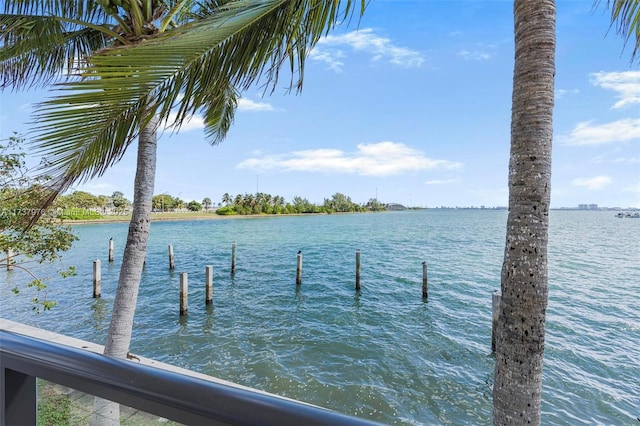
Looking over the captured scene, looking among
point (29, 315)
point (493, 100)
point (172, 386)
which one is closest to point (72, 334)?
point (29, 315)

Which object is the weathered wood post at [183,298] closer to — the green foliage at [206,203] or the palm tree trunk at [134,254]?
the palm tree trunk at [134,254]

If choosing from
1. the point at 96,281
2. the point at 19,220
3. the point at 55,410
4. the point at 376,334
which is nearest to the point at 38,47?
the point at 19,220

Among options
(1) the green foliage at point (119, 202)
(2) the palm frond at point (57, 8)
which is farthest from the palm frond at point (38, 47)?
(1) the green foliage at point (119, 202)

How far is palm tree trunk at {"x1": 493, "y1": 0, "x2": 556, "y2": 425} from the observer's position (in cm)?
244

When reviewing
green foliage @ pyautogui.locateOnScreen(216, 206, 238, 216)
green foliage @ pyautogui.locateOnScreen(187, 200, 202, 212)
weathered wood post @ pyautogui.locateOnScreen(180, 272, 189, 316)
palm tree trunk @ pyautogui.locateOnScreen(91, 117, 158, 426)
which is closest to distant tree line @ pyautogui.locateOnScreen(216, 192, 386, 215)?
green foliage @ pyautogui.locateOnScreen(216, 206, 238, 216)

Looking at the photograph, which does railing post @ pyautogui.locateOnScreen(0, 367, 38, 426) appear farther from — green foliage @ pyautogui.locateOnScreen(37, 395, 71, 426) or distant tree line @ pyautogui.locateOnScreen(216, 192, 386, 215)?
distant tree line @ pyautogui.locateOnScreen(216, 192, 386, 215)

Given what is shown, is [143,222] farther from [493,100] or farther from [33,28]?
[493,100]

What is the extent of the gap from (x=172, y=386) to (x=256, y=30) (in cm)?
218

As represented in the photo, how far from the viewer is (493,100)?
9.17m

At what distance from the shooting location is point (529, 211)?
2.45 m

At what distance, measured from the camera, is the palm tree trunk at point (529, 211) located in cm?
244

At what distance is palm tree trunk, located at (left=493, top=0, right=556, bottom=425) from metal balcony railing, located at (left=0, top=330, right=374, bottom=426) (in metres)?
2.44

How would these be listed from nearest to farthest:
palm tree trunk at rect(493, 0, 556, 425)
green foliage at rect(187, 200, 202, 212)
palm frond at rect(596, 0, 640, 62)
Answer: palm tree trunk at rect(493, 0, 556, 425), palm frond at rect(596, 0, 640, 62), green foliage at rect(187, 200, 202, 212)

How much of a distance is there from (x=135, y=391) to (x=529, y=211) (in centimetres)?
268
